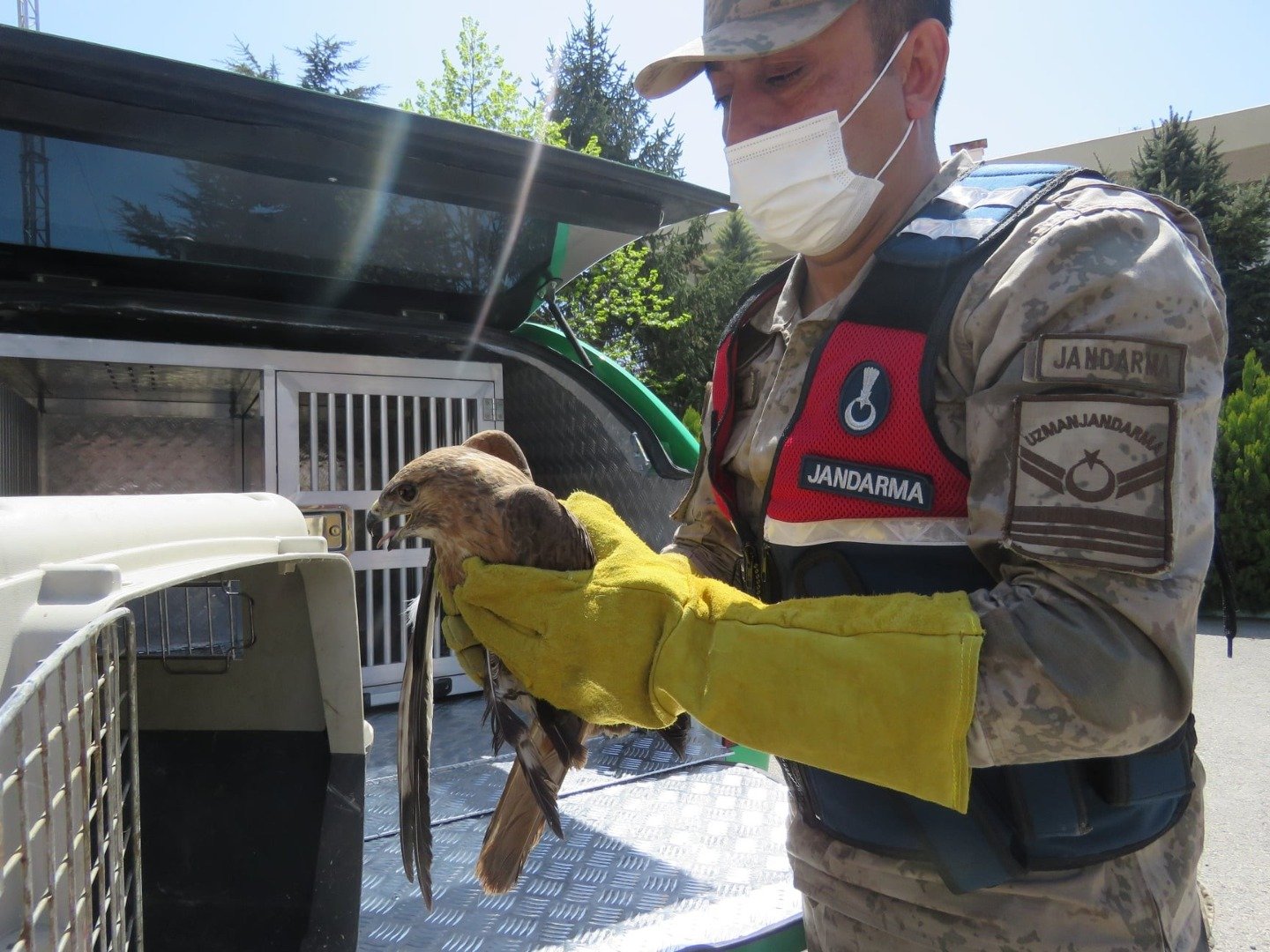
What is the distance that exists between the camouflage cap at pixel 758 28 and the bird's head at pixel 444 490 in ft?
2.91

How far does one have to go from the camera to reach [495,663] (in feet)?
5.99

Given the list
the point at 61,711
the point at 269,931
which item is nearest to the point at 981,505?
the point at 61,711

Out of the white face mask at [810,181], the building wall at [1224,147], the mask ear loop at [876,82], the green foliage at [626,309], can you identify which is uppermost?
the building wall at [1224,147]

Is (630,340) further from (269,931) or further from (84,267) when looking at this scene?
(269,931)

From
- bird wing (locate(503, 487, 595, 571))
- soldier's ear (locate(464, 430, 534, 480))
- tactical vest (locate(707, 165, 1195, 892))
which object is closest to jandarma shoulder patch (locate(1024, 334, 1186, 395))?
tactical vest (locate(707, 165, 1195, 892))

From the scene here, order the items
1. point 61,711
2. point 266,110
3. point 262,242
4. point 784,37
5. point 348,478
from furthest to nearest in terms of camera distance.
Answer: point 348,478, point 262,242, point 266,110, point 784,37, point 61,711

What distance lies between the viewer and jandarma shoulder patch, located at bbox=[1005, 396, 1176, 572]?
1.13 meters

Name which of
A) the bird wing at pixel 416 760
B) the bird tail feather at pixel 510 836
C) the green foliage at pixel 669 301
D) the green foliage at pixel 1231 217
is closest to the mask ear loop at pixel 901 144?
the bird wing at pixel 416 760

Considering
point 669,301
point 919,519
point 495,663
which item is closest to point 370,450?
point 495,663

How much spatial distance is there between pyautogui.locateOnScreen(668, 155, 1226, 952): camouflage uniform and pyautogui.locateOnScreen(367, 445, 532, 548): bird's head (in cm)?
91

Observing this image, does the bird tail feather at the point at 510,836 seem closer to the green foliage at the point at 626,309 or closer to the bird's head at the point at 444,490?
the bird's head at the point at 444,490

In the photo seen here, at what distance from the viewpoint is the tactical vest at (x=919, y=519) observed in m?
1.33

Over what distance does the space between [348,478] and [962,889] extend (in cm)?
332

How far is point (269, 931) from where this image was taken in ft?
6.50
